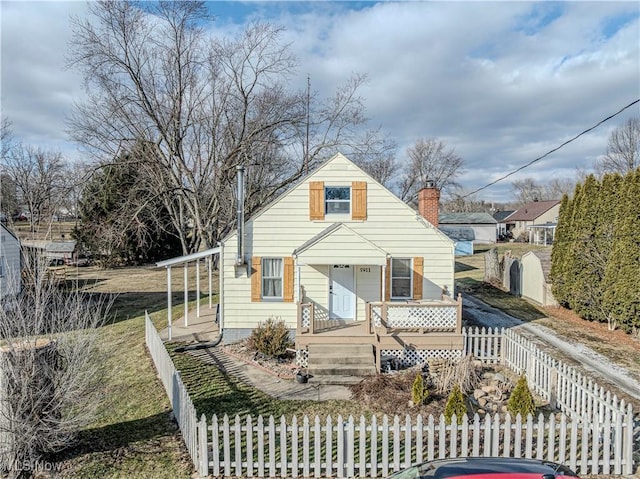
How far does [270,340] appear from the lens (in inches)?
460

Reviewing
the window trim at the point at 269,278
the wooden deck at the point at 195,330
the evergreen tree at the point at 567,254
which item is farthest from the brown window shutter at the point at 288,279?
the evergreen tree at the point at 567,254

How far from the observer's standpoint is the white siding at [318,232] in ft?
43.3

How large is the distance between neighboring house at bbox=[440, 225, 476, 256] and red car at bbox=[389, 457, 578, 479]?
139 ft

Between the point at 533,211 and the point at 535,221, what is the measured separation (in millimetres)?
3082

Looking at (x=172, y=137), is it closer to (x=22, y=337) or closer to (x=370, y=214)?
(x=370, y=214)

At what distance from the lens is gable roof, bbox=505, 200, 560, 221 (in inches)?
2197

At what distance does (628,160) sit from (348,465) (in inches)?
2081

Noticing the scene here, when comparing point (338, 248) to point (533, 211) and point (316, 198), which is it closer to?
point (316, 198)

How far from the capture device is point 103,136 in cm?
2433

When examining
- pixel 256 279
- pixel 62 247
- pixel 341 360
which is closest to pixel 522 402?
pixel 341 360

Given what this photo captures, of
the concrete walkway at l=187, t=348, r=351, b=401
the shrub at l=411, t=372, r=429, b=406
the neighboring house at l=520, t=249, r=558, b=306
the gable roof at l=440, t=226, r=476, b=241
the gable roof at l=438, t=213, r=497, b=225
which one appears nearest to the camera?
the shrub at l=411, t=372, r=429, b=406

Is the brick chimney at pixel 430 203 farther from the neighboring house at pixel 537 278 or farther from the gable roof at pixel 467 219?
the gable roof at pixel 467 219

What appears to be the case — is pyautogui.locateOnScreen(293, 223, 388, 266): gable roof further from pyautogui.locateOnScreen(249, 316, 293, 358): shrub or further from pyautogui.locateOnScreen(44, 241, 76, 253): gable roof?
pyautogui.locateOnScreen(44, 241, 76, 253): gable roof

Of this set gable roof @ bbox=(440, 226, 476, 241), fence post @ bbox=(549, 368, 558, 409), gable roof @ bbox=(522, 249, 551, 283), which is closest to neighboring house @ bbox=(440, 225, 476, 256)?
gable roof @ bbox=(440, 226, 476, 241)
